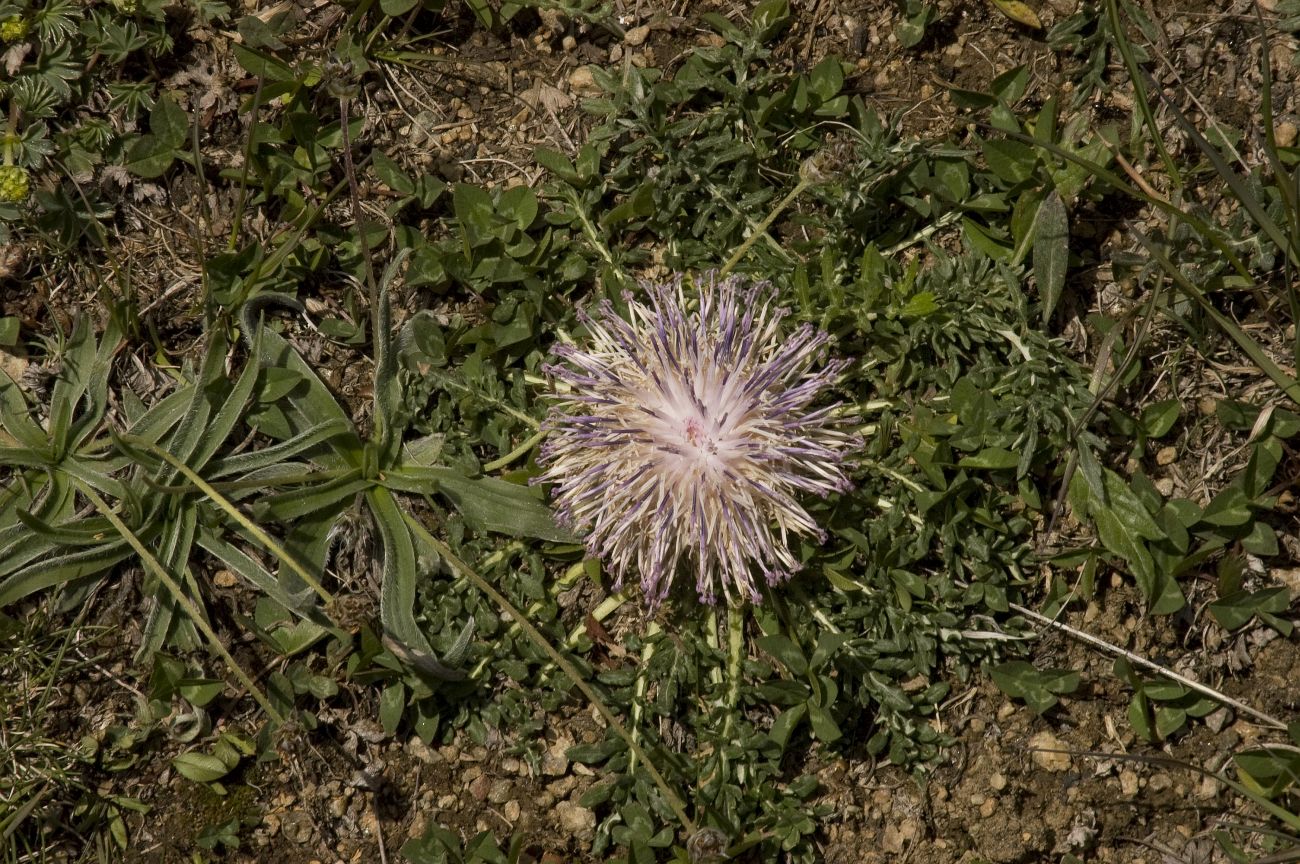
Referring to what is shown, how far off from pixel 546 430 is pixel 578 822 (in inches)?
57.5

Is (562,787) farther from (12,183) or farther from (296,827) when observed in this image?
(12,183)

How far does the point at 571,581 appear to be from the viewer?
387cm

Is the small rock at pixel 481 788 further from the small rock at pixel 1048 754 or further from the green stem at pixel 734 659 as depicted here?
the small rock at pixel 1048 754

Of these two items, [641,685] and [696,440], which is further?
[641,685]

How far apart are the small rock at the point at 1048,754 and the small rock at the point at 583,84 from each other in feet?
9.57

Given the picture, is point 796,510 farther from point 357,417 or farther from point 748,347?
point 357,417

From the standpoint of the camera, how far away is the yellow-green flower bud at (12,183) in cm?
394

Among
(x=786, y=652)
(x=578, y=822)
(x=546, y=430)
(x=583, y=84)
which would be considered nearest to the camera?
(x=546, y=430)

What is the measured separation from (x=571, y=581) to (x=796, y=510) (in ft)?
3.30

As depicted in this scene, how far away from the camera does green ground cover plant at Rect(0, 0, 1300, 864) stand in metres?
3.63

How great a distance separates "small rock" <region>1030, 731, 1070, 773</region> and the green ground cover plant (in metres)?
0.25

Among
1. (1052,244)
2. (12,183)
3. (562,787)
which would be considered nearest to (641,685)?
(562,787)

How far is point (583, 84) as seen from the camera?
164 inches

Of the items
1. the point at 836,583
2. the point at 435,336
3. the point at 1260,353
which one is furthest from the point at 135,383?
the point at 1260,353
